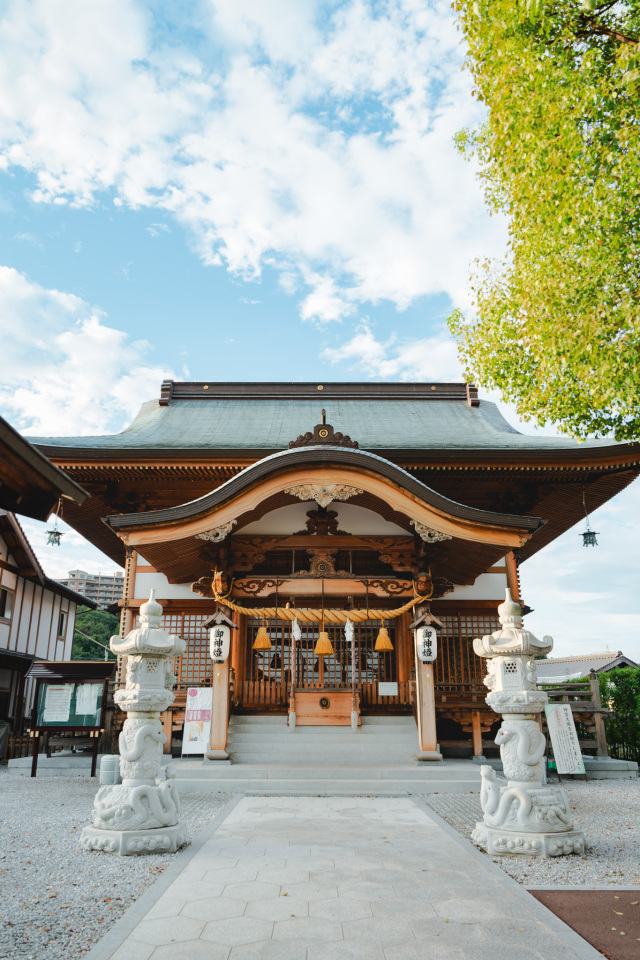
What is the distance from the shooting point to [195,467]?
11984 mm

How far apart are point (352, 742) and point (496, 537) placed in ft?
14.9

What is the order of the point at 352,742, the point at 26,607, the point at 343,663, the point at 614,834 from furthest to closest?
1. the point at 26,607
2. the point at 343,663
3. the point at 352,742
4. the point at 614,834

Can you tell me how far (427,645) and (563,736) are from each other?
3.09 meters

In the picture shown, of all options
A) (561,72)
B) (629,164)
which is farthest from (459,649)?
(561,72)

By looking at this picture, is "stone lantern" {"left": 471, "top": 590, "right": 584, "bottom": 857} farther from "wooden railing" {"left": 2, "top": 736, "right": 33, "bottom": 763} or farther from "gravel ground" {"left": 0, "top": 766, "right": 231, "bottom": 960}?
"wooden railing" {"left": 2, "top": 736, "right": 33, "bottom": 763}

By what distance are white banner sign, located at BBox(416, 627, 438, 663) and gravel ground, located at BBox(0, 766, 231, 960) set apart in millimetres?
3980

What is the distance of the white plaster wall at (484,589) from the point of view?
1234 cm

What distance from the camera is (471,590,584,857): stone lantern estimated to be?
18.7ft

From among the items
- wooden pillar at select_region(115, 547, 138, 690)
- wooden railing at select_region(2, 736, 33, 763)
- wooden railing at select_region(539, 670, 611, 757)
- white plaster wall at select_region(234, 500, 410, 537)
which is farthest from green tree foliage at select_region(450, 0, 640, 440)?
wooden railing at select_region(2, 736, 33, 763)

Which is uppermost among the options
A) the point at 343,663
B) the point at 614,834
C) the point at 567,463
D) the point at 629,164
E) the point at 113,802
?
the point at 629,164

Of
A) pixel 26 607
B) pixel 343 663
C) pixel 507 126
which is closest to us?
pixel 507 126

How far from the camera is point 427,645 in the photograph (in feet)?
34.7

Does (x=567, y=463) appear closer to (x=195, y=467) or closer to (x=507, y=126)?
→ (x=507, y=126)

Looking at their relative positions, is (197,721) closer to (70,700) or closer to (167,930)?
(70,700)
